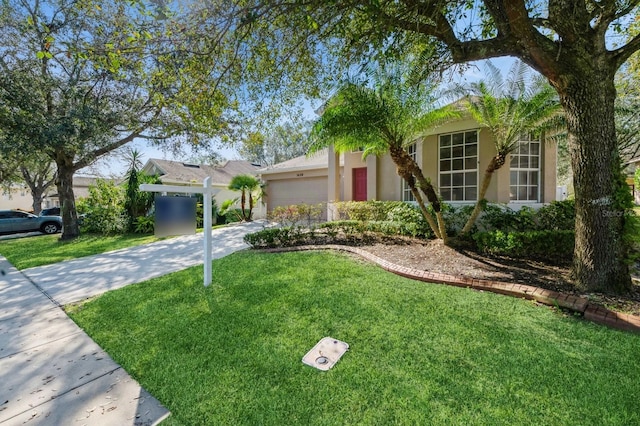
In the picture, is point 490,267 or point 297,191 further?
point 297,191

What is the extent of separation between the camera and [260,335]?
3.67 meters

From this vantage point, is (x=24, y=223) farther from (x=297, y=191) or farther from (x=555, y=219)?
(x=555, y=219)

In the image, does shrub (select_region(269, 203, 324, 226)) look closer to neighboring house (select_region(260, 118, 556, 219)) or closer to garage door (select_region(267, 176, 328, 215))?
neighboring house (select_region(260, 118, 556, 219))

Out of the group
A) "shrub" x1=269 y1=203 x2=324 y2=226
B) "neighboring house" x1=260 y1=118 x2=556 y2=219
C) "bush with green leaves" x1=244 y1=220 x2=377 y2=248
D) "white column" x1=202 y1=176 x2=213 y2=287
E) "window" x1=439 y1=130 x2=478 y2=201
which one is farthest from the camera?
"shrub" x1=269 y1=203 x2=324 y2=226

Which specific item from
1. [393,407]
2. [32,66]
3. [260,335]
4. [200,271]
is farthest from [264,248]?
[32,66]

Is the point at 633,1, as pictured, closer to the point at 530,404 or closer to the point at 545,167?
the point at 530,404

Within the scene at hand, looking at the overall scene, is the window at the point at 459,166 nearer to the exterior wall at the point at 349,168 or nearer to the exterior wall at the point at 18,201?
the exterior wall at the point at 349,168

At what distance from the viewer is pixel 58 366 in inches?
128

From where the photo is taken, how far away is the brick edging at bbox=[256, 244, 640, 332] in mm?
3803

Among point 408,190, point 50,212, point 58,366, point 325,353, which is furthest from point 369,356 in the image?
point 50,212

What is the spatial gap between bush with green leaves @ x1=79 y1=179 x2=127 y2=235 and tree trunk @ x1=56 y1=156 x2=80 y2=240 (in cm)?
110

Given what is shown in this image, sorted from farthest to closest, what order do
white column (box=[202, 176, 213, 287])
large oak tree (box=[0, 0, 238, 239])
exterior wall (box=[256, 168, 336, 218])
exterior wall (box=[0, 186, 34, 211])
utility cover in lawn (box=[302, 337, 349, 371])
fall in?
exterior wall (box=[0, 186, 34, 211]), exterior wall (box=[256, 168, 336, 218]), large oak tree (box=[0, 0, 238, 239]), white column (box=[202, 176, 213, 287]), utility cover in lawn (box=[302, 337, 349, 371])

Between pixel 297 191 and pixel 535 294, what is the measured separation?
47.9 feet

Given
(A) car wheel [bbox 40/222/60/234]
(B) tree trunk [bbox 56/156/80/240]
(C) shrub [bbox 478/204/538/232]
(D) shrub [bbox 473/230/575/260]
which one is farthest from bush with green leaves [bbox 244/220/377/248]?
(A) car wheel [bbox 40/222/60/234]
